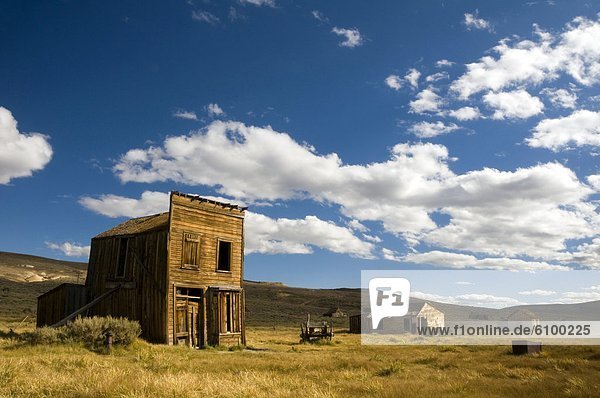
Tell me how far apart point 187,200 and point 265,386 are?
15.5 meters

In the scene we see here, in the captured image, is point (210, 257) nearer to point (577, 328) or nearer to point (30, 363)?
point (30, 363)

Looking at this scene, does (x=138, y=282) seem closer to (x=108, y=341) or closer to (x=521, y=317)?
(x=108, y=341)

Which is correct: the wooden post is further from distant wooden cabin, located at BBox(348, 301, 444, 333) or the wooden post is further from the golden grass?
distant wooden cabin, located at BBox(348, 301, 444, 333)

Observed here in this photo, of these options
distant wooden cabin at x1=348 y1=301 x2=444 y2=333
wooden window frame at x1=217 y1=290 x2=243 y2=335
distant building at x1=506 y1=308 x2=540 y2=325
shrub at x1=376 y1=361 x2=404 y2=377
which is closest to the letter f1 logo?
distant wooden cabin at x1=348 y1=301 x2=444 y2=333

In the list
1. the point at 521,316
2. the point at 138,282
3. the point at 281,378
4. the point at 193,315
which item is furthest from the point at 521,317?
the point at 281,378

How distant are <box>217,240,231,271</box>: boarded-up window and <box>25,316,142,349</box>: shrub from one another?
23.9 ft

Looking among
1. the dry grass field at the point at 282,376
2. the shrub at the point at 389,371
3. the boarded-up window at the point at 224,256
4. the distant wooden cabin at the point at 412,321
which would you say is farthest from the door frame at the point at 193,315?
the distant wooden cabin at the point at 412,321

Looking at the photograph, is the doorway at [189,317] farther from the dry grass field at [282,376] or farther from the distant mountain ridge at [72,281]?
the distant mountain ridge at [72,281]

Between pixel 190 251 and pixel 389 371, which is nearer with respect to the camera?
pixel 389 371

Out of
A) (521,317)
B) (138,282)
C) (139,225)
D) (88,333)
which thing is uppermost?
(139,225)

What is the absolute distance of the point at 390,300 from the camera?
5812cm

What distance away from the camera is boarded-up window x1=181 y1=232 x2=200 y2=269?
2367 cm

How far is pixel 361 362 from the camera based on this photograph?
16.0 metres

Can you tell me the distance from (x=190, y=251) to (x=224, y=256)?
2.99 m
